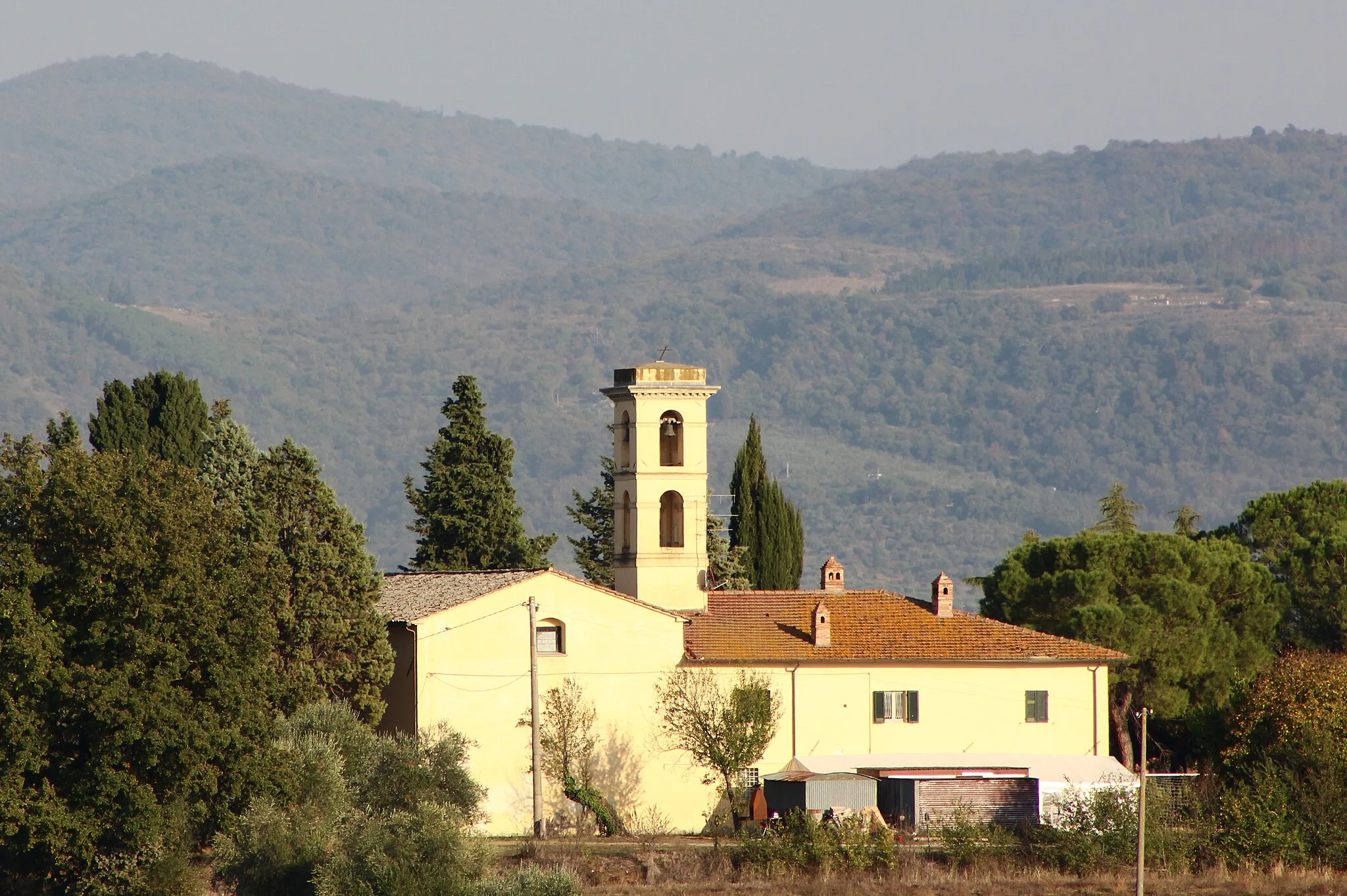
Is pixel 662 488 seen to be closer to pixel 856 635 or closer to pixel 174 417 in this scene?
pixel 856 635

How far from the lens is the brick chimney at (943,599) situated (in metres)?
56.2

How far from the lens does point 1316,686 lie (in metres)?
48.0

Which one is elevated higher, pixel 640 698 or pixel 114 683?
pixel 114 683

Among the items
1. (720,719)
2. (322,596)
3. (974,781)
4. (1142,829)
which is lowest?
(1142,829)

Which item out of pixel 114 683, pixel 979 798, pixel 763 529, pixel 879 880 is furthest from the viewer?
pixel 763 529

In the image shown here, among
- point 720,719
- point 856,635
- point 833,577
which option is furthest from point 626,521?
point 720,719

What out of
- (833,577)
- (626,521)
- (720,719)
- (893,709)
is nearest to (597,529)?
(626,521)

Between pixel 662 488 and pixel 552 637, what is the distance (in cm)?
610

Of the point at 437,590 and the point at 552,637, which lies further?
the point at 437,590

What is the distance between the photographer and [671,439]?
57.9 m

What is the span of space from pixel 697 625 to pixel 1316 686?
1483 centimetres

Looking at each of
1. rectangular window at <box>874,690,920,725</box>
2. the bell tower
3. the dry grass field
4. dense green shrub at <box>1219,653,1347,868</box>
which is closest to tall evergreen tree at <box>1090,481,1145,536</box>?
the bell tower

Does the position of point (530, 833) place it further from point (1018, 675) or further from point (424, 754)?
point (1018, 675)

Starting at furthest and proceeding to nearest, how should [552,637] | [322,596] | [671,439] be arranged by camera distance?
[671,439] < [552,637] < [322,596]
